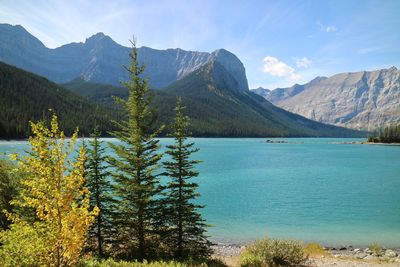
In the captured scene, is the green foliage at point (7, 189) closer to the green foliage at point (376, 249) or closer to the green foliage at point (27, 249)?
the green foliage at point (27, 249)

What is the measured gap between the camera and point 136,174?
23.1 metres

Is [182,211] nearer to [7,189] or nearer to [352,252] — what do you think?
[7,189]

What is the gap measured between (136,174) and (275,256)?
1181cm

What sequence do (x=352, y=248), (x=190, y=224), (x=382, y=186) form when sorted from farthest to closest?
1. (x=382, y=186)
2. (x=352, y=248)
3. (x=190, y=224)

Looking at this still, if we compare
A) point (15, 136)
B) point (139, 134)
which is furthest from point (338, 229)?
point (15, 136)

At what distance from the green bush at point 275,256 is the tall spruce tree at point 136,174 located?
302 inches

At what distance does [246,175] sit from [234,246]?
51.1m

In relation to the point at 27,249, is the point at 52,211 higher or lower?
higher

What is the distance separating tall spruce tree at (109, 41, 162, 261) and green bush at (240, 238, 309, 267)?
7674 millimetres

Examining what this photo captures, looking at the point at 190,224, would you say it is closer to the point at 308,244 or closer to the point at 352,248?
the point at 308,244

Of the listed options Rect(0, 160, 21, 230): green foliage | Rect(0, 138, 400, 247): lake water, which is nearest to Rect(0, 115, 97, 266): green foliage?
Rect(0, 160, 21, 230): green foliage

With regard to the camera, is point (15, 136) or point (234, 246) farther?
point (15, 136)

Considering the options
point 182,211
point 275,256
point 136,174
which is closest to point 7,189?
point 136,174

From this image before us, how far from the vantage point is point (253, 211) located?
47.1 metres
